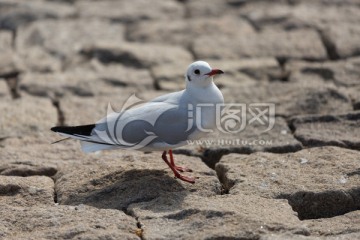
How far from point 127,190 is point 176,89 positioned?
2306 millimetres

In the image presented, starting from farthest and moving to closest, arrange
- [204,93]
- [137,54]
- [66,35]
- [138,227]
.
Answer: [66,35]
[137,54]
[204,93]
[138,227]

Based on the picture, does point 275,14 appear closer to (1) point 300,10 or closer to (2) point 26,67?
(1) point 300,10

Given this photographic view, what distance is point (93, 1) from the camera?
890 centimetres

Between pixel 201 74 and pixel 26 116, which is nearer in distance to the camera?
pixel 201 74

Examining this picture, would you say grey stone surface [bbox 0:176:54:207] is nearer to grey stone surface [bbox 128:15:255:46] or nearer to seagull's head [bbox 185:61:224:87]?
seagull's head [bbox 185:61:224:87]

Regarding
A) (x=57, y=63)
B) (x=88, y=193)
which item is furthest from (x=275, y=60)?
(x=88, y=193)

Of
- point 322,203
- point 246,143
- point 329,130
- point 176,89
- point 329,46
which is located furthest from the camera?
point 329,46

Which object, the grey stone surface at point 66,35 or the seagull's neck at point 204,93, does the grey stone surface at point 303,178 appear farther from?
the grey stone surface at point 66,35

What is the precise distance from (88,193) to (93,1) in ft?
16.9

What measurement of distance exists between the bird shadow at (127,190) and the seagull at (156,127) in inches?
4.8

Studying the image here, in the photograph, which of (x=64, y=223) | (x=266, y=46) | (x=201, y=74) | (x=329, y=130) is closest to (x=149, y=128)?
(x=201, y=74)

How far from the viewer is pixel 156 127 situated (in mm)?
4188

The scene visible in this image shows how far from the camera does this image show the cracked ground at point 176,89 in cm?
379

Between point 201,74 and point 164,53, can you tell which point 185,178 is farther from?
point 164,53
